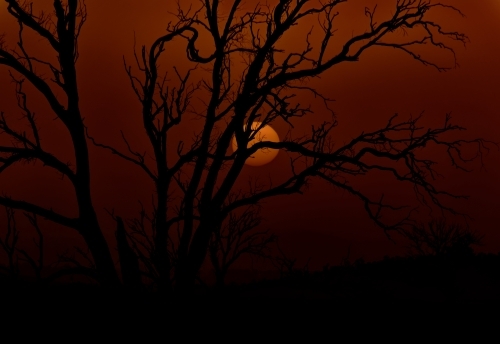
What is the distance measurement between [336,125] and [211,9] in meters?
2.88

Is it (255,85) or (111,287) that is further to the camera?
(255,85)

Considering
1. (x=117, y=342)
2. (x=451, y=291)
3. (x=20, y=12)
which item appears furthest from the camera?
(x=451, y=291)

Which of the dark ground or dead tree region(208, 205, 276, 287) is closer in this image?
the dark ground

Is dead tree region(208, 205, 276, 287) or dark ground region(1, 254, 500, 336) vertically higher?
dead tree region(208, 205, 276, 287)

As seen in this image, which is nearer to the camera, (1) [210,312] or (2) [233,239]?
(1) [210,312]

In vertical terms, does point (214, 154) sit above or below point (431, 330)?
above

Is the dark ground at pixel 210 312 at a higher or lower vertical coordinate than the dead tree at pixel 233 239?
lower

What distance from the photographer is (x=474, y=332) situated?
21.8ft

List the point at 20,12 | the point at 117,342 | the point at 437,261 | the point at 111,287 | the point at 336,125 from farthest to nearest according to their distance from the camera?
the point at 437,261 → the point at 336,125 → the point at 20,12 → the point at 111,287 → the point at 117,342

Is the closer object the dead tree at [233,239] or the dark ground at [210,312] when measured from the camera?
the dark ground at [210,312]

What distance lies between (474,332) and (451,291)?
11053mm

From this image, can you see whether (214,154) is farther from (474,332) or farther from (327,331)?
(474,332)

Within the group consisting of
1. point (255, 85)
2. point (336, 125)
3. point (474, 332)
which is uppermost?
point (255, 85)

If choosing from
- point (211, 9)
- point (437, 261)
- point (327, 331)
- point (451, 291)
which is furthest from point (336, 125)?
point (437, 261)
